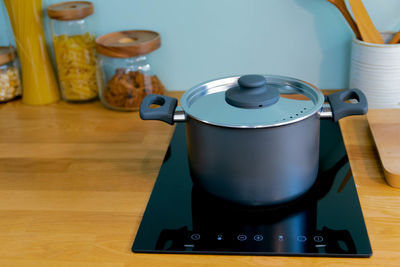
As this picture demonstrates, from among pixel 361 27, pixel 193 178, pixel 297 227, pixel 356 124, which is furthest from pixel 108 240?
pixel 361 27

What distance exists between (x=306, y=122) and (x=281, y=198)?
0.44ft

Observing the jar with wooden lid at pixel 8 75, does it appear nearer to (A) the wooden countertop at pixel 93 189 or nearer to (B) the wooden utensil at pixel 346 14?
(A) the wooden countertop at pixel 93 189

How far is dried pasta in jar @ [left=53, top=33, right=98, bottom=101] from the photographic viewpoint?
3.81ft

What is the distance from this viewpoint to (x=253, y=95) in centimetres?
75

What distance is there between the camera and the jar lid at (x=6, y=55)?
3.90 ft

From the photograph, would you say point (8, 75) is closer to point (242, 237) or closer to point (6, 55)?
point (6, 55)

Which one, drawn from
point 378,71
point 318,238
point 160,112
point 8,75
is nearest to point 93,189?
point 160,112

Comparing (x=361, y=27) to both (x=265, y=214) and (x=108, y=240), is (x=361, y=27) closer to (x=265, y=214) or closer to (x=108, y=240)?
(x=265, y=214)

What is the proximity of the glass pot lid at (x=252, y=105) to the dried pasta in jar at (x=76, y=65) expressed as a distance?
17.8 inches

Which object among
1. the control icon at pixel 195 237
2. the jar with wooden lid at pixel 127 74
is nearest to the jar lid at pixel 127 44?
the jar with wooden lid at pixel 127 74

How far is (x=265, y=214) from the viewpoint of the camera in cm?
76

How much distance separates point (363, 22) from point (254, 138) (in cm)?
53

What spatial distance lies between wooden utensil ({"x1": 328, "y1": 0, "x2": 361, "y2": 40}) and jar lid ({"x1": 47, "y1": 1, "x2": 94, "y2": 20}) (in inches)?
22.8

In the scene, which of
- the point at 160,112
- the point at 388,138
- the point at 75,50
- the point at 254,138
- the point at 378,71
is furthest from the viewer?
the point at 75,50
